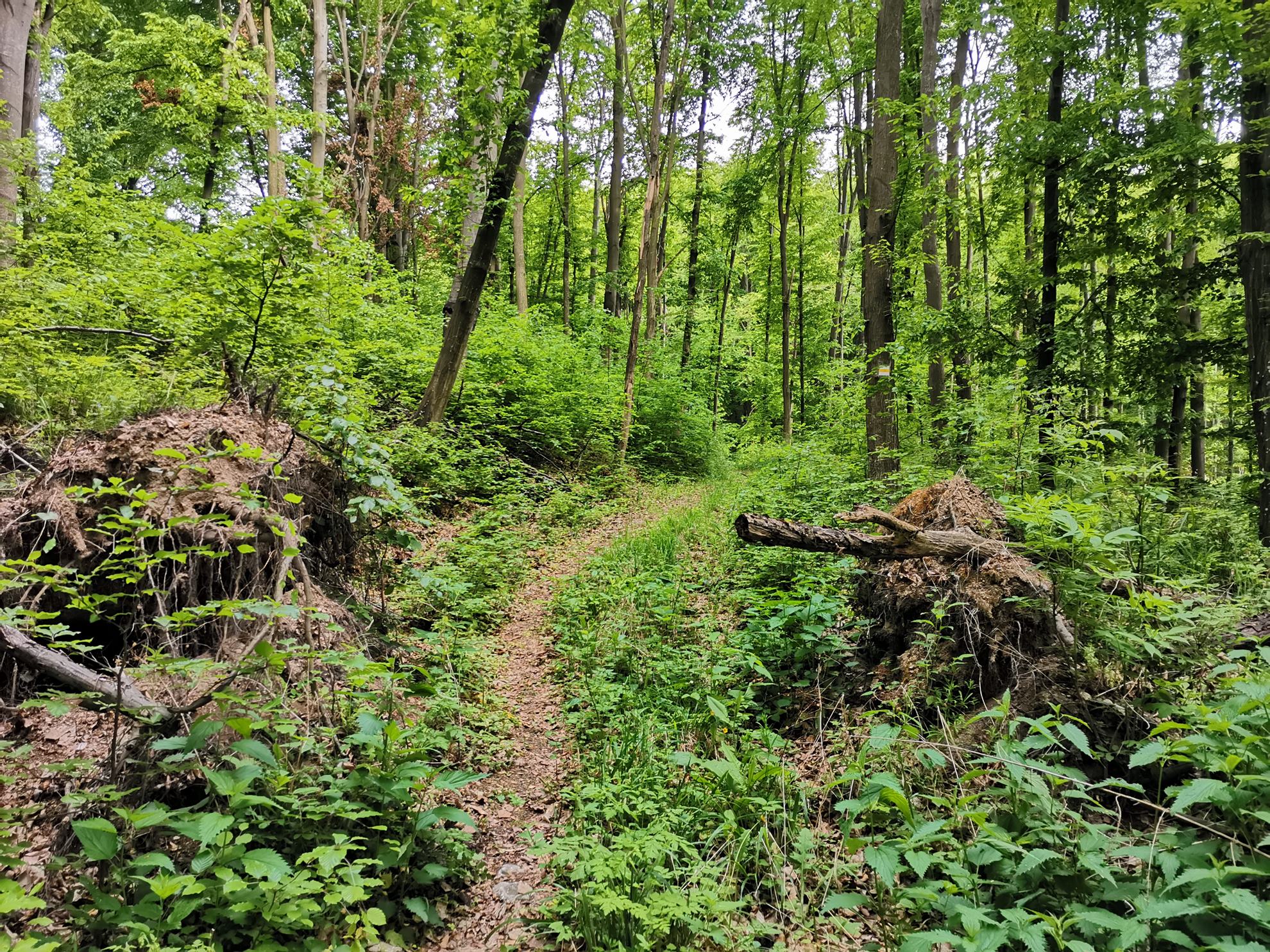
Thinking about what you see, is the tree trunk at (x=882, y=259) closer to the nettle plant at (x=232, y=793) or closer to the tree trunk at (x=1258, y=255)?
the tree trunk at (x=1258, y=255)

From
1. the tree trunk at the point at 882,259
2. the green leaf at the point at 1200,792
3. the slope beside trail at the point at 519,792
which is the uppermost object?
the tree trunk at the point at 882,259

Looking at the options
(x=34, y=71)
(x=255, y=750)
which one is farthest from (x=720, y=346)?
(x=255, y=750)

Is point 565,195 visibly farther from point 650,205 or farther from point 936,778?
point 936,778

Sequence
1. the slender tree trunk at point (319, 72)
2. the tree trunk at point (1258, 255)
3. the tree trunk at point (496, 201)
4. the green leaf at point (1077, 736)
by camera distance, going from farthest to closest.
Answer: the slender tree trunk at point (319, 72), the tree trunk at point (496, 201), the tree trunk at point (1258, 255), the green leaf at point (1077, 736)

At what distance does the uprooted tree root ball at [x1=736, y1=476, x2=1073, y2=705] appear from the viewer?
3432 millimetres

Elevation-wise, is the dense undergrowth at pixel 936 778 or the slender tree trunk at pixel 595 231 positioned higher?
the slender tree trunk at pixel 595 231

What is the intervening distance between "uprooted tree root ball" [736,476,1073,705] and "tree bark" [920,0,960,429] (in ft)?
16.0

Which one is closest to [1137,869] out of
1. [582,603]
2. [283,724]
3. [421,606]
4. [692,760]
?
[692,760]

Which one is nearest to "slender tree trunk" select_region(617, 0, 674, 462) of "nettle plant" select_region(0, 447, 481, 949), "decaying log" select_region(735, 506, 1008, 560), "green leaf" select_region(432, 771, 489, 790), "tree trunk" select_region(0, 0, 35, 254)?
"decaying log" select_region(735, 506, 1008, 560)

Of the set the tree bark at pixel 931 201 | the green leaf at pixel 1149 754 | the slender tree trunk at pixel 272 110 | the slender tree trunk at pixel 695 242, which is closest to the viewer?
the green leaf at pixel 1149 754

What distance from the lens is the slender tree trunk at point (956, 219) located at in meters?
7.86

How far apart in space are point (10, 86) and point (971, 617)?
1006cm

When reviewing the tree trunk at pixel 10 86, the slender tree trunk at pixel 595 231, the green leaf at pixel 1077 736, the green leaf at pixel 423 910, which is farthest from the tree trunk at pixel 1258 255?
the slender tree trunk at pixel 595 231

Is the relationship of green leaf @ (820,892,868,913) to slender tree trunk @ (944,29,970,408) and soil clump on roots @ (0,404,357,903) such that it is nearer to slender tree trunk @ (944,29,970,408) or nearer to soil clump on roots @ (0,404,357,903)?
soil clump on roots @ (0,404,357,903)
